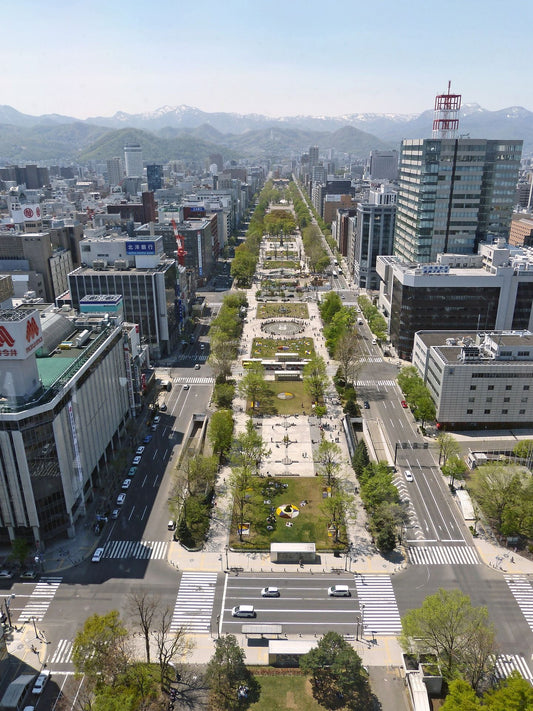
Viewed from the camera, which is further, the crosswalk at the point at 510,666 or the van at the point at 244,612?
the van at the point at 244,612

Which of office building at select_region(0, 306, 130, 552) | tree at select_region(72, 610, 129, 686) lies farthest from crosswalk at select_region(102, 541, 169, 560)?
tree at select_region(72, 610, 129, 686)

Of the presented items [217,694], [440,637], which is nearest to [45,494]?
[217,694]

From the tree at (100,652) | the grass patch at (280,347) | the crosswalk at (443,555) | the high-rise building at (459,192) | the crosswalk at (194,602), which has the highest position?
the high-rise building at (459,192)

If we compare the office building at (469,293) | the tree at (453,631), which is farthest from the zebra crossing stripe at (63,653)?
the office building at (469,293)

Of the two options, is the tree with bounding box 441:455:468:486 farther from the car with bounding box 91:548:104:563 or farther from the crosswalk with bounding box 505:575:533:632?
the car with bounding box 91:548:104:563

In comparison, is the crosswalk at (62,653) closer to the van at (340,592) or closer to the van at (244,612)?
the van at (244,612)

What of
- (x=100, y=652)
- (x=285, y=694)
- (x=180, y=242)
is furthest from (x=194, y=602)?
(x=180, y=242)
